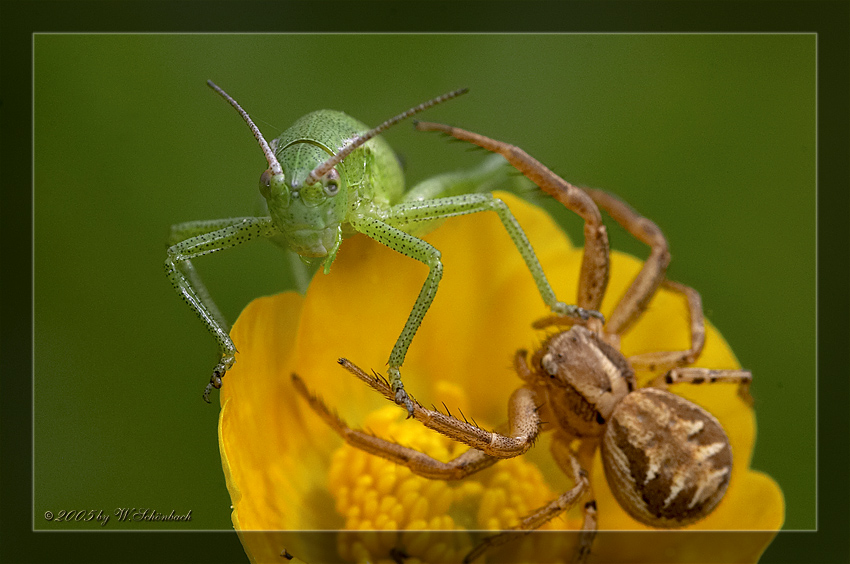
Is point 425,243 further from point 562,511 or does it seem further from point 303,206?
point 562,511

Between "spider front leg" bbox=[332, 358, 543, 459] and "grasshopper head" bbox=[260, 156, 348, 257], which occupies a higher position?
"grasshopper head" bbox=[260, 156, 348, 257]

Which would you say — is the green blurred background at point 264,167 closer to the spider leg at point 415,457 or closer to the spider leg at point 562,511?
the spider leg at point 415,457

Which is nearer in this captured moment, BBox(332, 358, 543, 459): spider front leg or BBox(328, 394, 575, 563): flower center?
BBox(332, 358, 543, 459): spider front leg

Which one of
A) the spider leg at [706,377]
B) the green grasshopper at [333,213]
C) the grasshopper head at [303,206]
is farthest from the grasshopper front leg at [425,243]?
the spider leg at [706,377]

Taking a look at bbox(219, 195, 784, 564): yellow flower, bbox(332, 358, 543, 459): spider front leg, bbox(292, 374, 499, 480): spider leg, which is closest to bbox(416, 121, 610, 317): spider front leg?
bbox(219, 195, 784, 564): yellow flower

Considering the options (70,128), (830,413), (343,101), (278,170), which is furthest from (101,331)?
(830,413)

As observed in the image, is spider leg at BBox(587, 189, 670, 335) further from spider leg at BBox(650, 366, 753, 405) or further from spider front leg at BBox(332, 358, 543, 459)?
spider front leg at BBox(332, 358, 543, 459)

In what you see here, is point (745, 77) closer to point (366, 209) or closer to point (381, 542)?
point (366, 209)
